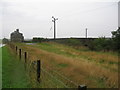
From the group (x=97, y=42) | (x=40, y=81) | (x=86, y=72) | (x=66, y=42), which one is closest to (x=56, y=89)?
(x=40, y=81)

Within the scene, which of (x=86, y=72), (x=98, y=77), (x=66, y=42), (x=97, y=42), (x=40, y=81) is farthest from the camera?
(x=66, y=42)

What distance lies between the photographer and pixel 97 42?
40250 mm

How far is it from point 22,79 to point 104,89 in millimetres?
4050

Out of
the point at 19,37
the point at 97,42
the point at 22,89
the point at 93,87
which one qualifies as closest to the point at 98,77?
the point at 93,87

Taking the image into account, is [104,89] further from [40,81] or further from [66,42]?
[66,42]

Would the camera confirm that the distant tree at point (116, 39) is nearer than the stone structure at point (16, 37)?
Yes

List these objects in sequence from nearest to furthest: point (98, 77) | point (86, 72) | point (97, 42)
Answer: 1. point (98, 77)
2. point (86, 72)
3. point (97, 42)

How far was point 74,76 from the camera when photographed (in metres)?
8.72

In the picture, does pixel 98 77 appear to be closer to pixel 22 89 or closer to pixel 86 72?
pixel 86 72

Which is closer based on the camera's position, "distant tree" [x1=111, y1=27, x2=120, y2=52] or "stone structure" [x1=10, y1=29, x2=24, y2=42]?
"distant tree" [x1=111, y1=27, x2=120, y2=52]

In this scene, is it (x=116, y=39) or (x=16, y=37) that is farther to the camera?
(x=16, y=37)

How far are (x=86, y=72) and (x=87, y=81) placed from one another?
4.78 ft

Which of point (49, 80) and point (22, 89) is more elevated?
point (49, 80)

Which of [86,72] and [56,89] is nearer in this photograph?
[56,89]
